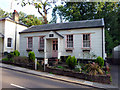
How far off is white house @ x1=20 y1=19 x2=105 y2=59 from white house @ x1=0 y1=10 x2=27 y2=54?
3430mm

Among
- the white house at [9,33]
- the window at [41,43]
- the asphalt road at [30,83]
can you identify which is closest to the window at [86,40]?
the window at [41,43]

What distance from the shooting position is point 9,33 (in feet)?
57.1

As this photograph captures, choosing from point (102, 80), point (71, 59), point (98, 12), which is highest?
point (98, 12)

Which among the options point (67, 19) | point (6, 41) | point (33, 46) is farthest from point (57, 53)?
point (67, 19)

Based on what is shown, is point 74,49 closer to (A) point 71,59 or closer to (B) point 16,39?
(A) point 71,59

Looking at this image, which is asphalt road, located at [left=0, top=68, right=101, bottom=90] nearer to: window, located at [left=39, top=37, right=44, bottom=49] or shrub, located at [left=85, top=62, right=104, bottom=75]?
shrub, located at [left=85, top=62, right=104, bottom=75]

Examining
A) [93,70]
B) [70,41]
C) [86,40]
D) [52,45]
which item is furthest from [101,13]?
[93,70]

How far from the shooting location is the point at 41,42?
14.3m

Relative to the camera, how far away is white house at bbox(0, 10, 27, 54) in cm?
1648

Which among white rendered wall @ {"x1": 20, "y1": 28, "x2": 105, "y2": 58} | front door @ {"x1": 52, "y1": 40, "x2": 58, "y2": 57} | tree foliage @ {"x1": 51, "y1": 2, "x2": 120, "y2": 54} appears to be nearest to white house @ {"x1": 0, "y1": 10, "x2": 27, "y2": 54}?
white rendered wall @ {"x1": 20, "y1": 28, "x2": 105, "y2": 58}

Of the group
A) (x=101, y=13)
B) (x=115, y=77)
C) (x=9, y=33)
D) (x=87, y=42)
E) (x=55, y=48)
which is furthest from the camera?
(x=101, y=13)

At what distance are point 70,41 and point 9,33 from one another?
11646 mm

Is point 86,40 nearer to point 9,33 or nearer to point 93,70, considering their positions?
point 93,70

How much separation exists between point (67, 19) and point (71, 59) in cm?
1854
